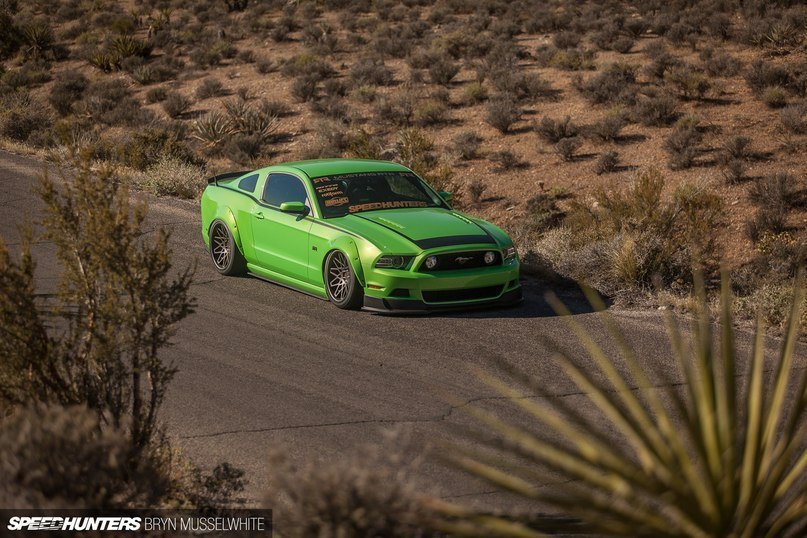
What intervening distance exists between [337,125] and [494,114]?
4444 millimetres

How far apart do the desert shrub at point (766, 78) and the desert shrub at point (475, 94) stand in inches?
275

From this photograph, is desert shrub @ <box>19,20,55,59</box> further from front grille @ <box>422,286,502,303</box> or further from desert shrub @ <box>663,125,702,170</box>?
front grille @ <box>422,286,502,303</box>

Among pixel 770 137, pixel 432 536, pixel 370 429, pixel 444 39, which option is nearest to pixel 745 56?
pixel 770 137

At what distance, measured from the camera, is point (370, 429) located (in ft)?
25.3

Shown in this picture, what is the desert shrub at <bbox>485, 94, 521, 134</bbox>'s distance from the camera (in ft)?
79.8

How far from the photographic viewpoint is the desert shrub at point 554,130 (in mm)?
23031

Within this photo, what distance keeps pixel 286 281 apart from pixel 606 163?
1080cm

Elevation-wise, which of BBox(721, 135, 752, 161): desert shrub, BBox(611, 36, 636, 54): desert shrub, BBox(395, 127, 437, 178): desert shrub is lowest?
BBox(721, 135, 752, 161): desert shrub

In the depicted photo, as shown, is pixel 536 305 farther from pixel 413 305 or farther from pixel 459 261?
pixel 413 305

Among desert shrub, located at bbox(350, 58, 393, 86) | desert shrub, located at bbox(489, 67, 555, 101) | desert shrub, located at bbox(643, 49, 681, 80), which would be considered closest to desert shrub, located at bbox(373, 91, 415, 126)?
desert shrub, located at bbox(489, 67, 555, 101)

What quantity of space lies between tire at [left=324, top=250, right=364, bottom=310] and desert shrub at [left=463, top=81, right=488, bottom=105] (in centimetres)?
1653

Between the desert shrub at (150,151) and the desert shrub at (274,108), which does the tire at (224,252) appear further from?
the desert shrub at (274,108)

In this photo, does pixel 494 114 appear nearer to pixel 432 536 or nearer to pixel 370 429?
pixel 370 429

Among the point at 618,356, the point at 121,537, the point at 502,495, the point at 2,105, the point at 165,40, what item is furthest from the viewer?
the point at 165,40
